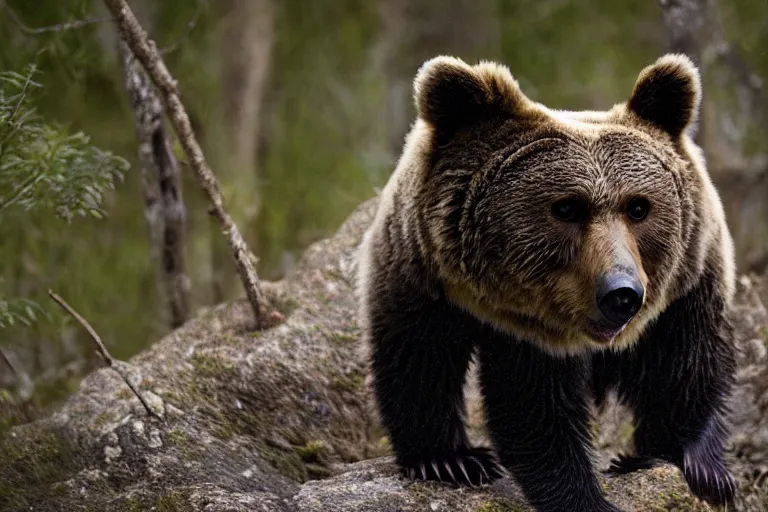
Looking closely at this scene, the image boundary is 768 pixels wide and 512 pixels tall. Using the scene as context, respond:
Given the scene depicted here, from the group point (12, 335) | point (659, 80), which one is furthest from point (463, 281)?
point (12, 335)

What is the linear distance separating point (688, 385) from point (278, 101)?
31.5 feet

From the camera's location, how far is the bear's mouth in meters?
3.28

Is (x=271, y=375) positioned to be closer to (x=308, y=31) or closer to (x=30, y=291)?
(x=30, y=291)

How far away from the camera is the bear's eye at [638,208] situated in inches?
130

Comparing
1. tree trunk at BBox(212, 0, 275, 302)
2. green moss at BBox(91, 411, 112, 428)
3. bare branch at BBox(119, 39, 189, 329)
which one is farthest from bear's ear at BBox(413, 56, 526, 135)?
tree trunk at BBox(212, 0, 275, 302)

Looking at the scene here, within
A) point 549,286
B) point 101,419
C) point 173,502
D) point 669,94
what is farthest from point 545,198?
point 101,419

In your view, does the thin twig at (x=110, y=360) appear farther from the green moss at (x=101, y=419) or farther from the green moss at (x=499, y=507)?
the green moss at (x=499, y=507)

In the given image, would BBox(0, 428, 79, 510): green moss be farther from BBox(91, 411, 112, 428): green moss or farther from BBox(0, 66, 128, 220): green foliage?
BBox(0, 66, 128, 220): green foliage

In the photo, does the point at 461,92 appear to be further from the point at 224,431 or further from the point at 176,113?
the point at 224,431

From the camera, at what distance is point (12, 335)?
831cm

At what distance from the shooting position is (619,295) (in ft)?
10.0

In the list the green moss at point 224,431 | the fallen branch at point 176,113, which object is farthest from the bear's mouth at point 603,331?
the fallen branch at point 176,113

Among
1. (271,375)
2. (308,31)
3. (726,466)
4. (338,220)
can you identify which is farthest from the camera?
(308,31)

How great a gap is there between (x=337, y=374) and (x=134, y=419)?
1.18 m
